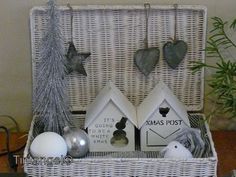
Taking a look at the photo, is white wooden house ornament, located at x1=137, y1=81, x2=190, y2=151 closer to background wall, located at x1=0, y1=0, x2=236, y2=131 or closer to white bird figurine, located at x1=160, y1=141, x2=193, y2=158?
white bird figurine, located at x1=160, y1=141, x2=193, y2=158

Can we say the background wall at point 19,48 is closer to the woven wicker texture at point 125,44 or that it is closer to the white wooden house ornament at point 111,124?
the woven wicker texture at point 125,44

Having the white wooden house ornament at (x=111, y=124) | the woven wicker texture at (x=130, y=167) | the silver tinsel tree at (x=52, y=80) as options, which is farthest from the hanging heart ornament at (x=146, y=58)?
the woven wicker texture at (x=130, y=167)

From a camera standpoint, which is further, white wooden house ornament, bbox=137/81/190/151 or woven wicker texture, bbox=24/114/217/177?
white wooden house ornament, bbox=137/81/190/151

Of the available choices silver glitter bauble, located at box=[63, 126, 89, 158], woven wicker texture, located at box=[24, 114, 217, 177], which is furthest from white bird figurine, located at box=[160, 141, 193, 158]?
silver glitter bauble, located at box=[63, 126, 89, 158]

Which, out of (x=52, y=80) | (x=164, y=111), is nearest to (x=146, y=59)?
(x=164, y=111)

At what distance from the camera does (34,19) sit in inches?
57.7

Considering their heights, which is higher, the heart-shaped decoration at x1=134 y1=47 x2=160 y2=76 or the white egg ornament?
the heart-shaped decoration at x1=134 y1=47 x2=160 y2=76

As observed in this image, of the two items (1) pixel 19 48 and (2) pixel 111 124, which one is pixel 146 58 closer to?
(2) pixel 111 124

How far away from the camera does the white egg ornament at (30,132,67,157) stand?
1270 mm

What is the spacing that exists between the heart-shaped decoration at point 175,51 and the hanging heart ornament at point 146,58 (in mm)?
27

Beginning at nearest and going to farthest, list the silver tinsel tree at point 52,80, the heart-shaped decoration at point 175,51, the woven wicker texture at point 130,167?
the woven wicker texture at point 130,167, the silver tinsel tree at point 52,80, the heart-shaped decoration at point 175,51

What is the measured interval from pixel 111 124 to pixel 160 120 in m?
0.13

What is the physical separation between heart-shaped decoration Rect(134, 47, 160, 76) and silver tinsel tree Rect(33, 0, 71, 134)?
216 millimetres

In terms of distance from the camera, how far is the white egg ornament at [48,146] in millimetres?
1270
